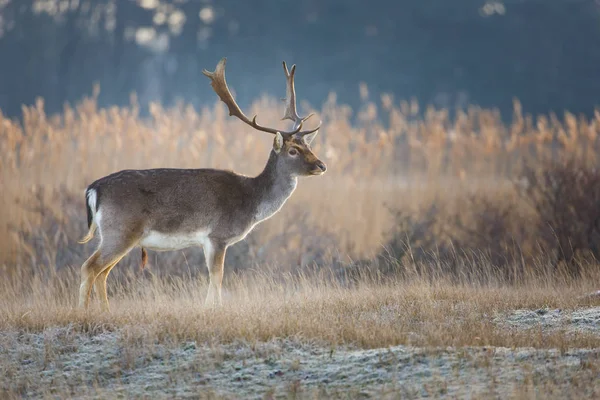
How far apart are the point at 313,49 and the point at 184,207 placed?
55365mm

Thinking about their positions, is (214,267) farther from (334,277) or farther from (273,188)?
(334,277)

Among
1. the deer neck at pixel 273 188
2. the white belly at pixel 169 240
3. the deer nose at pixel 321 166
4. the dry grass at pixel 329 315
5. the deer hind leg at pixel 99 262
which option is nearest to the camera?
the dry grass at pixel 329 315

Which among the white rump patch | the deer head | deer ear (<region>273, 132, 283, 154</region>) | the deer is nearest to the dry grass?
the deer

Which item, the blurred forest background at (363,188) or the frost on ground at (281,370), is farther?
the blurred forest background at (363,188)

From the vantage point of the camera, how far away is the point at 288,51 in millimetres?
66000

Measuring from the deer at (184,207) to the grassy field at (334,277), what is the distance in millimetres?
522

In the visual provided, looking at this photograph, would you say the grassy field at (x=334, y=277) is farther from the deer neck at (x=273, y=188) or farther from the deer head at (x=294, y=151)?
the deer head at (x=294, y=151)

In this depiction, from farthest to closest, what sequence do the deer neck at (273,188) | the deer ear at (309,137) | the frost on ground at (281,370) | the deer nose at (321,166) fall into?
the deer ear at (309,137), the deer neck at (273,188), the deer nose at (321,166), the frost on ground at (281,370)

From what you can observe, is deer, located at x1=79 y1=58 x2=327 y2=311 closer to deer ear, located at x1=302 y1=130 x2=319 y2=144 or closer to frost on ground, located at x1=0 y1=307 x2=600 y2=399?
deer ear, located at x1=302 y1=130 x2=319 y2=144

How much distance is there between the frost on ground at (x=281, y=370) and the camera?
6.90 m

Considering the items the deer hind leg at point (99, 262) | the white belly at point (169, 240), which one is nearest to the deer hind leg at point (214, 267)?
the white belly at point (169, 240)

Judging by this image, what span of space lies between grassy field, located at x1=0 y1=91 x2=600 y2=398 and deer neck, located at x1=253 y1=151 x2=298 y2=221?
2.67 ft

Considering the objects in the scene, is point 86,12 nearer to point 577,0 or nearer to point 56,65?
point 56,65

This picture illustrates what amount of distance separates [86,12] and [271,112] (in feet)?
150
